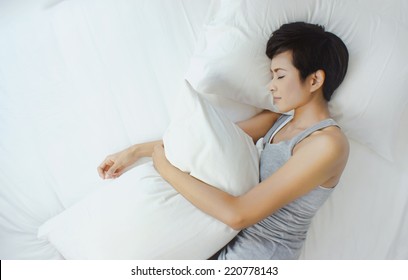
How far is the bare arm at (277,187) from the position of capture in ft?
2.69

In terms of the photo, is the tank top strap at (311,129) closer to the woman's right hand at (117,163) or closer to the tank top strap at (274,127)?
the tank top strap at (274,127)

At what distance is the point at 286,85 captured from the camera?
3.03 ft

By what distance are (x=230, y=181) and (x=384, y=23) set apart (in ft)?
1.70

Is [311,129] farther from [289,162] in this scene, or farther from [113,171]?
[113,171]

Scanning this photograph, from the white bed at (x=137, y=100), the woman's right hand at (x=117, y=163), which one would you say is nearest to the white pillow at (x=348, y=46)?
the white bed at (x=137, y=100)

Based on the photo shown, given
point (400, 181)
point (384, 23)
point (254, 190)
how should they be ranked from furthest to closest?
point (400, 181), point (384, 23), point (254, 190)

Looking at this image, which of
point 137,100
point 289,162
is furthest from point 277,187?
point 137,100

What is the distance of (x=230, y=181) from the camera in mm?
859

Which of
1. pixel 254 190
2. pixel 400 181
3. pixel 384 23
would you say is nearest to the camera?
→ pixel 254 190

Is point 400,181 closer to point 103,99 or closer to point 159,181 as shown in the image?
point 159,181

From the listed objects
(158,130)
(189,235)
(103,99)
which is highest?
(103,99)

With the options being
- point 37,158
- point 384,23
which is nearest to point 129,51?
point 37,158

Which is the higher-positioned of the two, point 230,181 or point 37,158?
point 37,158

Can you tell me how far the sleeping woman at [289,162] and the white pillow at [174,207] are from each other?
0.09 ft
